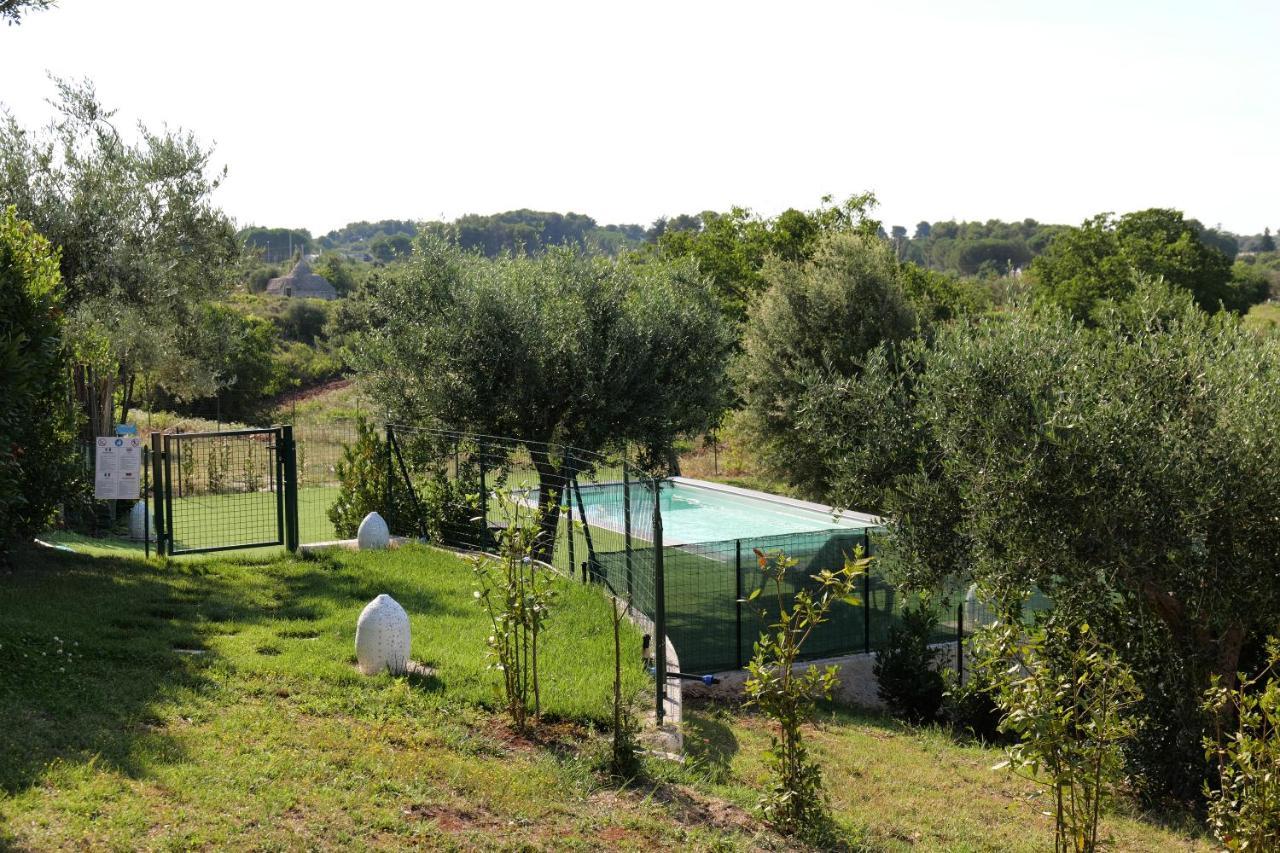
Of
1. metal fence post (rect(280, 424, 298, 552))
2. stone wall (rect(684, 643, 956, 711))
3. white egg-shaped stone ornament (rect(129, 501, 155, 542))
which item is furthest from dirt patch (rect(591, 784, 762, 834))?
white egg-shaped stone ornament (rect(129, 501, 155, 542))

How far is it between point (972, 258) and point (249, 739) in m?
139

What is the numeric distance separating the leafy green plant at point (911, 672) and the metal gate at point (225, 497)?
6.98 meters

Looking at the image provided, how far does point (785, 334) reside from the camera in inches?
948

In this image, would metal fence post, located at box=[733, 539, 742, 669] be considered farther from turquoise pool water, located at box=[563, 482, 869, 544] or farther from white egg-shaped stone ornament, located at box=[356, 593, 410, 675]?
turquoise pool water, located at box=[563, 482, 869, 544]

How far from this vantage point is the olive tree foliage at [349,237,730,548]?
44.3ft

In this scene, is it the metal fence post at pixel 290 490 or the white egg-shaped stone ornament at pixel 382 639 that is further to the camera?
the metal fence post at pixel 290 490

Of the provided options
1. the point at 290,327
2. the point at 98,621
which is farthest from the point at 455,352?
the point at 290,327

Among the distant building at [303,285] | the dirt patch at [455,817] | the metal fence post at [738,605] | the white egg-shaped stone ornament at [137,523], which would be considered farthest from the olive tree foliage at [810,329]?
the distant building at [303,285]

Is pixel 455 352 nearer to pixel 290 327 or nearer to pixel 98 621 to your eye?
pixel 98 621

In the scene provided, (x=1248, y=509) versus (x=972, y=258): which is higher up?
(x=972, y=258)

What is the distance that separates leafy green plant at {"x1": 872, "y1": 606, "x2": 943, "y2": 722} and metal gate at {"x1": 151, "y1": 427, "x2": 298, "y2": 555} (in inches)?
275

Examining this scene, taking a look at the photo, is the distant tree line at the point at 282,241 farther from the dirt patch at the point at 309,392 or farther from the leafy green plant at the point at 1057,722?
the leafy green plant at the point at 1057,722

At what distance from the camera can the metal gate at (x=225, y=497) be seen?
39.4 feet

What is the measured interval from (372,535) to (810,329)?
13.9m
